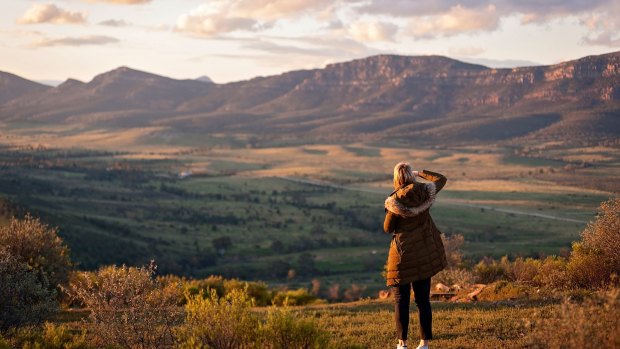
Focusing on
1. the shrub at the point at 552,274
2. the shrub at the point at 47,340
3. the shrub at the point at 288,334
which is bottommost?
the shrub at the point at 552,274

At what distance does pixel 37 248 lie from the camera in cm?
1780

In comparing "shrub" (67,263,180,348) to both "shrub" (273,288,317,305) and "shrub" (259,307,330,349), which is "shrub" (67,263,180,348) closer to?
"shrub" (259,307,330,349)

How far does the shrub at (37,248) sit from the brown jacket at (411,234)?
443 inches

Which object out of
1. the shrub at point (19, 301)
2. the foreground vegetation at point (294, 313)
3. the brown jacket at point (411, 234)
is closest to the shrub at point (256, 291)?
the foreground vegetation at point (294, 313)

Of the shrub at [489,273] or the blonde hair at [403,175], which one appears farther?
the shrub at [489,273]

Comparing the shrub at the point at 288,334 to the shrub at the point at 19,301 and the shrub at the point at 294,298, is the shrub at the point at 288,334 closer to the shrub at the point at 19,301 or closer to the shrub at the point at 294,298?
the shrub at the point at 19,301

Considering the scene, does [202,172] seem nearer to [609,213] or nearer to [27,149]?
[27,149]

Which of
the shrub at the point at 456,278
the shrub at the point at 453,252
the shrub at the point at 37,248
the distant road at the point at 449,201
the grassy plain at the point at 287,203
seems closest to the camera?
the shrub at the point at 37,248

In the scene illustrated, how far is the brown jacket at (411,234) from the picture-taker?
28.1ft

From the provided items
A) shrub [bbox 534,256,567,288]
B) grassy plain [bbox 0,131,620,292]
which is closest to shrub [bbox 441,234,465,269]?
shrub [bbox 534,256,567,288]

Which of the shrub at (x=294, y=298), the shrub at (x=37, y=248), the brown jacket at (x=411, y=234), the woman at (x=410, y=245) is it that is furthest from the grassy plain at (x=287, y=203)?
the brown jacket at (x=411, y=234)

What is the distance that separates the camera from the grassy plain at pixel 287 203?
57.1 metres

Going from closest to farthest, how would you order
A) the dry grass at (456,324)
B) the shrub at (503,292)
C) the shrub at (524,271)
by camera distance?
the dry grass at (456,324) → the shrub at (503,292) → the shrub at (524,271)

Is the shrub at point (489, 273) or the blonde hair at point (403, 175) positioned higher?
the blonde hair at point (403, 175)
